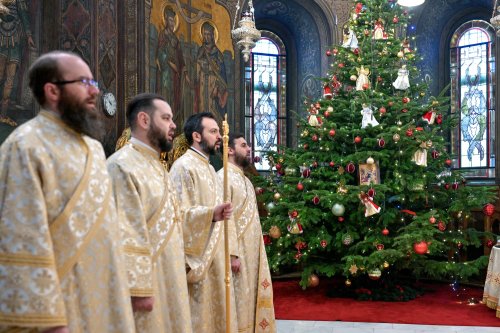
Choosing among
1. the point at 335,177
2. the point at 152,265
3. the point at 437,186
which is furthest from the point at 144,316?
the point at 437,186

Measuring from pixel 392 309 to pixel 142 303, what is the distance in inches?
216

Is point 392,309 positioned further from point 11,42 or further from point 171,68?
point 11,42

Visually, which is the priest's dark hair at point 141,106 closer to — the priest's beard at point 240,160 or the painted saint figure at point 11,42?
the priest's beard at point 240,160

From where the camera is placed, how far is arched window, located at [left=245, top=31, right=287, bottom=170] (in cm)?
1386

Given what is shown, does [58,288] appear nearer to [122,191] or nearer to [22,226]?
[22,226]

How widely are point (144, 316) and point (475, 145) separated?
448 inches

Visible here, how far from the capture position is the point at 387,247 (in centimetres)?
803

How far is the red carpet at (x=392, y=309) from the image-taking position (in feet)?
23.2

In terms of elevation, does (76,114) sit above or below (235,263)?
above

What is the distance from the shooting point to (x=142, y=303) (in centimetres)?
295

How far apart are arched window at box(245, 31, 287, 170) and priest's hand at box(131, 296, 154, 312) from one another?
10.9 m

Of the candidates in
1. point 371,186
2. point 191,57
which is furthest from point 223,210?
point 191,57

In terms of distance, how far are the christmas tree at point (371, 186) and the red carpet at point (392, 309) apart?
0.39m

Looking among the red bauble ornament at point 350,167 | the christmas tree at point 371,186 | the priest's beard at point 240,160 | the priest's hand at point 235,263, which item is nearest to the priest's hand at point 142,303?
the priest's hand at point 235,263
